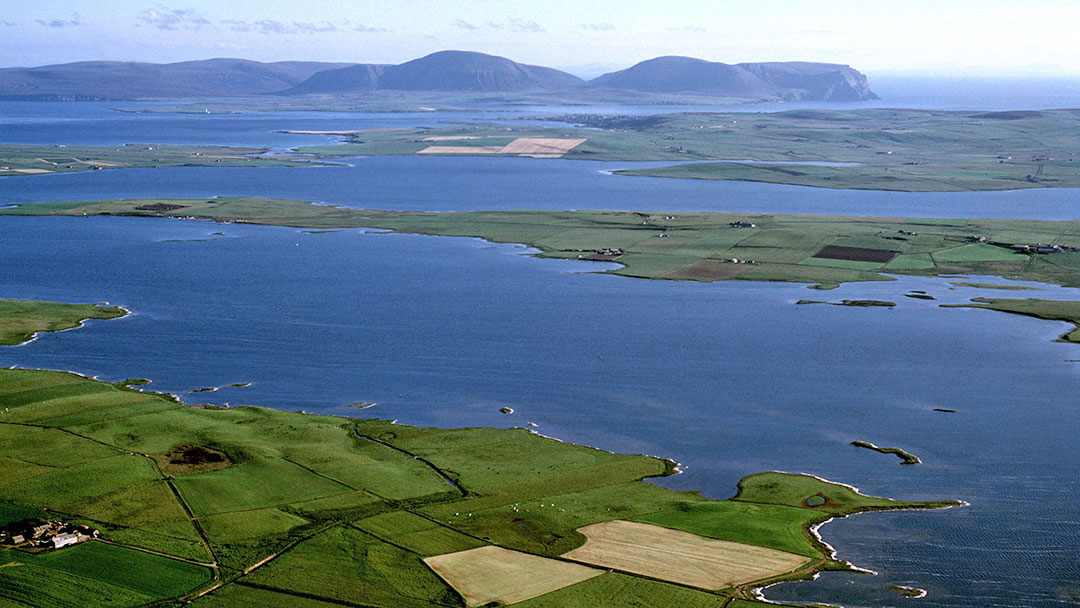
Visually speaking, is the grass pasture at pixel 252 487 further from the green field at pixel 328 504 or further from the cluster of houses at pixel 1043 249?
the cluster of houses at pixel 1043 249

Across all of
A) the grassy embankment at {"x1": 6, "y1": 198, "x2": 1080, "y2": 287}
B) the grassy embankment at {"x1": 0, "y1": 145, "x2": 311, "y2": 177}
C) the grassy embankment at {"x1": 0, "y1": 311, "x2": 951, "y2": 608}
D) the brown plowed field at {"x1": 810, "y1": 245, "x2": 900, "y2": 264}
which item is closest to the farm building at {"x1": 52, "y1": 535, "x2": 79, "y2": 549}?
the grassy embankment at {"x1": 0, "y1": 311, "x2": 951, "y2": 608}

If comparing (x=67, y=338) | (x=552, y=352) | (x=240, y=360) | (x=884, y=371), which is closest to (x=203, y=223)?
(x=67, y=338)

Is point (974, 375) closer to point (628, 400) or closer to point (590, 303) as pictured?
point (628, 400)

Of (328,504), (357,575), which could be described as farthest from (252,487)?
(357,575)

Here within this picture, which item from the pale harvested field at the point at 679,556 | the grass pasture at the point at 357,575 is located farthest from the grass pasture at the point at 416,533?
the pale harvested field at the point at 679,556

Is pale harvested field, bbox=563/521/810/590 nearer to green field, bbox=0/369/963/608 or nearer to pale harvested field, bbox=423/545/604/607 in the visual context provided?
green field, bbox=0/369/963/608

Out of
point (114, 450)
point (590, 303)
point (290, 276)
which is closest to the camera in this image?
point (114, 450)
